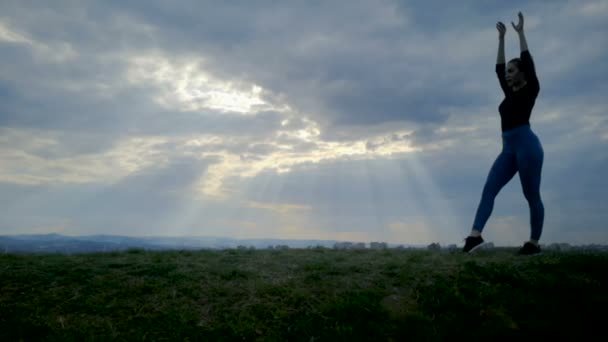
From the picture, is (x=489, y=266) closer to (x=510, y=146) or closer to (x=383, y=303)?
(x=383, y=303)

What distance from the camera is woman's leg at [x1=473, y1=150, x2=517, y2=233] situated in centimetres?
1082

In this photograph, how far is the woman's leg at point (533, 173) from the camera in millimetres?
10312

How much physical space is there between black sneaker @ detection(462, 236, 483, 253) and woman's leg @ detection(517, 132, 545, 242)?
1131mm

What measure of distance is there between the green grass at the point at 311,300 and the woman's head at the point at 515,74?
157 inches

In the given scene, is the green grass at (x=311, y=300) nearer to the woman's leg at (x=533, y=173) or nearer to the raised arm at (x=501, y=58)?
the woman's leg at (x=533, y=173)

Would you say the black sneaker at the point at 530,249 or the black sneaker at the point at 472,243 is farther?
the black sneaker at the point at 472,243

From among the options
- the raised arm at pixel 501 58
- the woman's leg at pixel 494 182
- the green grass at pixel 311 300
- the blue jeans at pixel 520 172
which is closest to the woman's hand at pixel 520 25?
the raised arm at pixel 501 58

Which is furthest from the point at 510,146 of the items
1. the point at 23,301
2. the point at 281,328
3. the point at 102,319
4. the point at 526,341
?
the point at 23,301

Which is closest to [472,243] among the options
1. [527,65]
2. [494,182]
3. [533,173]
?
[494,182]

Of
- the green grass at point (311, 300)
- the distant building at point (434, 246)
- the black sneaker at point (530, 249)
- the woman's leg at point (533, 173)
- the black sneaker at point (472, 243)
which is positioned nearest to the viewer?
the green grass at point (311, 300)

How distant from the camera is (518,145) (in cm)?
1055

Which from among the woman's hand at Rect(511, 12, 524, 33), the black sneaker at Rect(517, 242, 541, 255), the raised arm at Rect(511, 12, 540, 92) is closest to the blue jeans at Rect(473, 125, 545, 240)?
the black sneaker at Rect(517, 242, 541, 255)

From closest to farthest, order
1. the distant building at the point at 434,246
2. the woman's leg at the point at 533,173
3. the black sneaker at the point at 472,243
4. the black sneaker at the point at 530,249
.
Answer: the black sneaker at the point at 530,249 < the woman's leg at the point at 533,173 < the black sneaker at the point at 472,243 < the distant building at the point at 434,246

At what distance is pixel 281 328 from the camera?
6.57 metres
